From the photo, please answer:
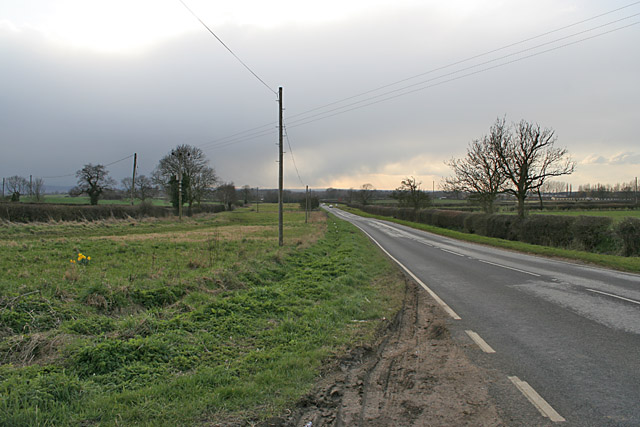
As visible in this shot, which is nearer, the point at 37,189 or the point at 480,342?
the point at 480,342

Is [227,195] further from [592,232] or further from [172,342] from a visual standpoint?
[172,342]

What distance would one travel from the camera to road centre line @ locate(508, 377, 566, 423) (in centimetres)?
348

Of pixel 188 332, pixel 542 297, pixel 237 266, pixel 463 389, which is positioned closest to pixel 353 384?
pixel 463 389

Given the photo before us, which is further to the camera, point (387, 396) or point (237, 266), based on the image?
point (237, 266)

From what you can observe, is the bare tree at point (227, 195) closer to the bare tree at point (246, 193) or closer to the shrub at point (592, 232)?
the bare tree at point (246, 193)

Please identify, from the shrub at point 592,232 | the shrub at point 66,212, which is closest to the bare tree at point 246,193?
the shrub at point 66,212

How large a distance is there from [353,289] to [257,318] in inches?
147

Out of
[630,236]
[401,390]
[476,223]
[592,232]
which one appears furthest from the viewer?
[476,223]

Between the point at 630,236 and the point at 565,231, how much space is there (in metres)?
3.84

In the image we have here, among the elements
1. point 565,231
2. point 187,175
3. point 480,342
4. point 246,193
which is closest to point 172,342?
point 480,342

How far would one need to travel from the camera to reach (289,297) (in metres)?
8.52

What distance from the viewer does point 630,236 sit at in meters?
17.1

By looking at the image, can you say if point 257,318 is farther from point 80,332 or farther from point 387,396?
point 387,396

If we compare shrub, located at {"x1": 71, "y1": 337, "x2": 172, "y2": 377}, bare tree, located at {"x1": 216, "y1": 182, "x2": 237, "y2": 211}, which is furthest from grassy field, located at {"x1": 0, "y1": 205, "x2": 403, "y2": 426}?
bare tree, located at {"x1": 216, "y1": 182, "x2": 237, "y2": 211}
